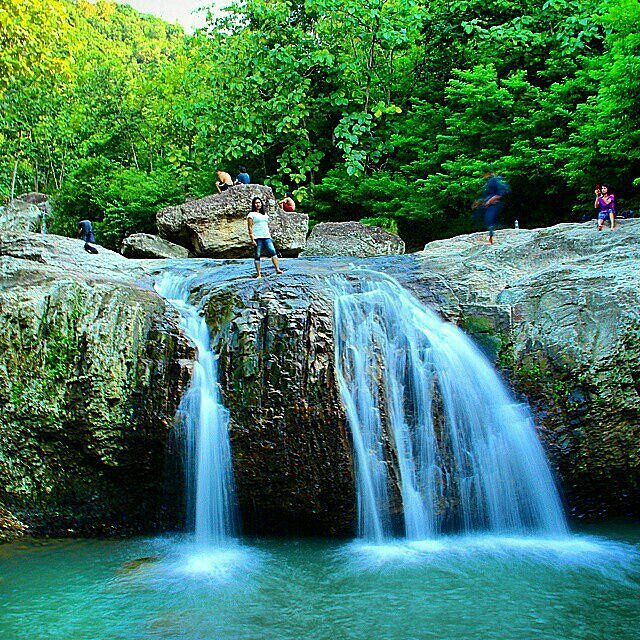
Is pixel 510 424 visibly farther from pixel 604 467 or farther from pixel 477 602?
pixel 477 602

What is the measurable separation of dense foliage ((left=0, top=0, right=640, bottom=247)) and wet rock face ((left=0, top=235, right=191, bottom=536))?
31.5 feet

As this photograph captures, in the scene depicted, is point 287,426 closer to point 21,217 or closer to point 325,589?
point 325,589

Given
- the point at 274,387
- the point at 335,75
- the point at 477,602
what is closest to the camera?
the point at 477,602

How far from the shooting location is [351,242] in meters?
13.5

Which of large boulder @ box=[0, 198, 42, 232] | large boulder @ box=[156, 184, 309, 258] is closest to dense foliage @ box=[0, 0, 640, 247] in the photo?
large boulder @ box=[0, 198, 42, 232]

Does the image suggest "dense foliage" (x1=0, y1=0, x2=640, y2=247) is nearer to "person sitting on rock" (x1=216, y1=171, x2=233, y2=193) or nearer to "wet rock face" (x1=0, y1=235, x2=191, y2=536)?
"person sitting on rock" (x1=216, y1=171, x2=233, y2=193)

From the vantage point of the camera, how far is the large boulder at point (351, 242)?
44.1ft

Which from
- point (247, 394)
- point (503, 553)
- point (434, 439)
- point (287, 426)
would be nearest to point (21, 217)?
point (247, 394)

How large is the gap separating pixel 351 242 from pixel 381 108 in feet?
17.4

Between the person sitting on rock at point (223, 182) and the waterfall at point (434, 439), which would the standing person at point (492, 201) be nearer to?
the waterfall at point (434, 439)

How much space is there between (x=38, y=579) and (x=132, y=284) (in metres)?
3.79

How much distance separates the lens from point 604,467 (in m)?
7.39

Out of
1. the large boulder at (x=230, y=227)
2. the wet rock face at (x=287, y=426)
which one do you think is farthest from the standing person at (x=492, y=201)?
the large boulder at (x=230, y=227)

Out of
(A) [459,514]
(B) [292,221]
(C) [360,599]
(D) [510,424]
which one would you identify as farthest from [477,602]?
(B) [292,221]
